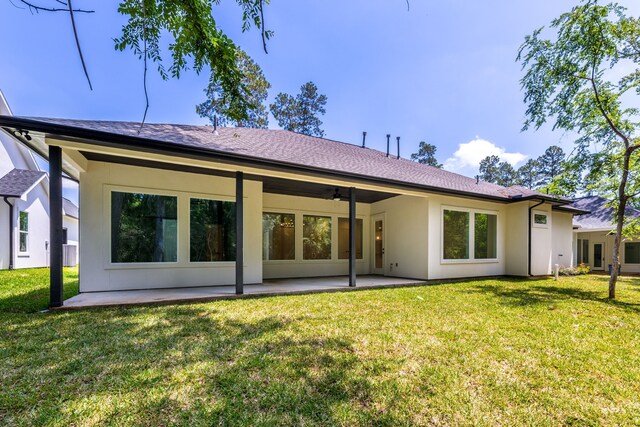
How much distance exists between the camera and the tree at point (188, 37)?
460 centimetres

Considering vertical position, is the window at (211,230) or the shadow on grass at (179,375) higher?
the window at (211,230)

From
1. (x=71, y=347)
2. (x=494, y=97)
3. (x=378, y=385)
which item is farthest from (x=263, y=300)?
(x=494, y=97)

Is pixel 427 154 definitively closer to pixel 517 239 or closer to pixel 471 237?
pixel 517 239

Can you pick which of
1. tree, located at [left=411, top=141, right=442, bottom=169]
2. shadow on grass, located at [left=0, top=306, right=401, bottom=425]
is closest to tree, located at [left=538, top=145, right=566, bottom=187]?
tree, located at [left=411, top=141, right=442, bottom=169]

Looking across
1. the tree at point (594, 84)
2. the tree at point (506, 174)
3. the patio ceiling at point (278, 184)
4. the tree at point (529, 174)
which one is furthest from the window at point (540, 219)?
the tree at point (529, 174)

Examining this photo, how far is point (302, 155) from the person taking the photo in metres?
8.48

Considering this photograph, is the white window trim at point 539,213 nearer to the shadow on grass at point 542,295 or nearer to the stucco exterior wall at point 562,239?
the stucco exterior wall at point 562,239

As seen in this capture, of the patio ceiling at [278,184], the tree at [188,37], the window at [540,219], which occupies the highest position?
the tree at [188,37]

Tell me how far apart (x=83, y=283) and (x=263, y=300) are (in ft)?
13.3

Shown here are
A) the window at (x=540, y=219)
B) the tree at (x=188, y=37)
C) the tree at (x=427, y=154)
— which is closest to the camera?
the tree at (x=188, y=37)

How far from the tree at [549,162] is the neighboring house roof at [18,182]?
48.5 meters

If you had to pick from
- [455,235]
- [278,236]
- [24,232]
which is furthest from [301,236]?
[24,232]

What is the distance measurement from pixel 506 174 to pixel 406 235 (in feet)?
133

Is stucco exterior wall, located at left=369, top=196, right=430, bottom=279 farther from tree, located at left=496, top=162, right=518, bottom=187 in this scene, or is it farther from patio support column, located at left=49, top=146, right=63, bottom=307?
tree, located at left=496, top=162, right=518, bottom=187
